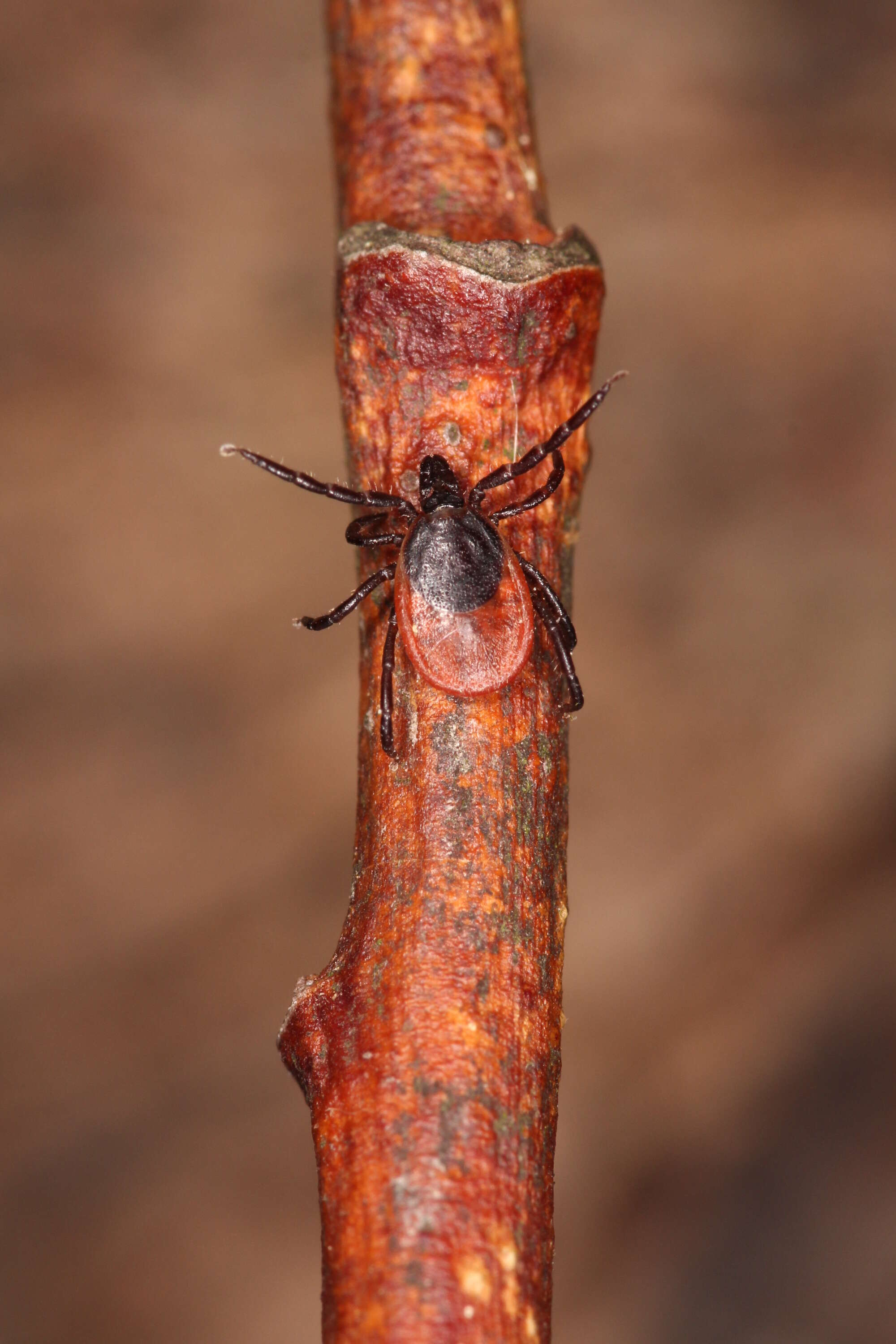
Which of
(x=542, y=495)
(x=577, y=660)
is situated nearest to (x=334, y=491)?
(x=542, y=495)

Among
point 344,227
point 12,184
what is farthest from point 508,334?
point 12,184

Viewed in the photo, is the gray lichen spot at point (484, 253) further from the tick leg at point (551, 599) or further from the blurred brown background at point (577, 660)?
the blurred brown background at point (577, 660)

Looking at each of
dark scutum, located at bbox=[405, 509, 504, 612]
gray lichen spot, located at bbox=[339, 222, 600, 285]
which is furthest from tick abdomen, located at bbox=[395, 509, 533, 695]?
gray lichen spot, located at bbox=[339, 222, 600, 285]

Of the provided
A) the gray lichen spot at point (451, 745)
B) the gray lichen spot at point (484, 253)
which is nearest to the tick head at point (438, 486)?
the gray lichen spot at point (484, 253)

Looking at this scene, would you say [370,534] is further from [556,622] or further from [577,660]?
[577,660]

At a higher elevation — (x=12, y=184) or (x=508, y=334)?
(x=12, y=184)

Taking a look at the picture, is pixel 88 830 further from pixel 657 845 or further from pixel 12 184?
pixel 12 184

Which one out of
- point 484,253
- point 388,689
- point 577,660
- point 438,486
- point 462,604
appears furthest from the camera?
point 577,660

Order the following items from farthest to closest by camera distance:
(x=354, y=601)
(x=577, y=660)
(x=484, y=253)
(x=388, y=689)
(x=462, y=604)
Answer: (x=577, y=660) < (x=354, y=601) < (x=462, y=604) < (x=484, y=253) < (x=388, y=689)
